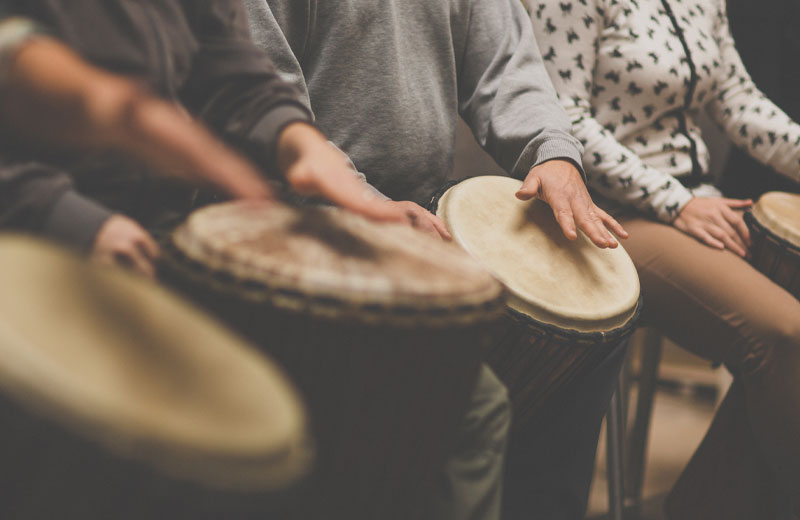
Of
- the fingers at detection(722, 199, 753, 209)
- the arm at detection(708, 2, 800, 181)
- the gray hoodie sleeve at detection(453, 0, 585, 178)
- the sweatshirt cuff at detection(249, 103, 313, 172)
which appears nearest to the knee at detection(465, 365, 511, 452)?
the sweatshirt cuff at detection(249, 103, 313, 172)

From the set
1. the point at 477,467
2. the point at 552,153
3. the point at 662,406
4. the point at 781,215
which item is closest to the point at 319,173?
the point at 477,467

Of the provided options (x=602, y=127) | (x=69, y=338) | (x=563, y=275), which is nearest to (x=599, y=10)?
(x=602, y=127)

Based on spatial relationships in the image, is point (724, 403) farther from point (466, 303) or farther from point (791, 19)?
point (791, 19)

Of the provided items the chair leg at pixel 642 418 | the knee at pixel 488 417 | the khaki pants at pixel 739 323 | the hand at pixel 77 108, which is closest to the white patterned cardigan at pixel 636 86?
the khaki pants at pixel 739 323

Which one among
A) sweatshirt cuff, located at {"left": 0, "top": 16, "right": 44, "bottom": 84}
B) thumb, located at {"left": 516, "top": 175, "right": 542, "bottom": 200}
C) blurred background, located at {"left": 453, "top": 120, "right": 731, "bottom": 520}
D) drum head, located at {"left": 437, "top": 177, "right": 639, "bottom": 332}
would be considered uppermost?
sweatshirt cuff, located at {"left": 0, "top": 16, "right": 44, "bottom": 84}

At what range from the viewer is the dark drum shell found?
45.5 inches

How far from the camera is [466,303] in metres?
0.53

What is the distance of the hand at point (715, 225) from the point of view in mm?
1266

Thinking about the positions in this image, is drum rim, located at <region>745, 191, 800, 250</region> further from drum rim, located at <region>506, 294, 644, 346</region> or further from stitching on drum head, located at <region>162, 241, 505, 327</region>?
stitching on drum head, located at <region>162, 241, 505, 327</region>

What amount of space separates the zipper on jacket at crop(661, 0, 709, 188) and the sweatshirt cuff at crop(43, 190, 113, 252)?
131 centimetres

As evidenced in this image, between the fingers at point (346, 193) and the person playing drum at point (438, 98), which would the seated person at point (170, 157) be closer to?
the fingers at point (346, 193)

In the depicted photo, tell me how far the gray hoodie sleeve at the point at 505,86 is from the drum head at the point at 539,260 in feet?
0.66

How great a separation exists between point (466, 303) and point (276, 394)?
201mm

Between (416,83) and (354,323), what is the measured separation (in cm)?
87
